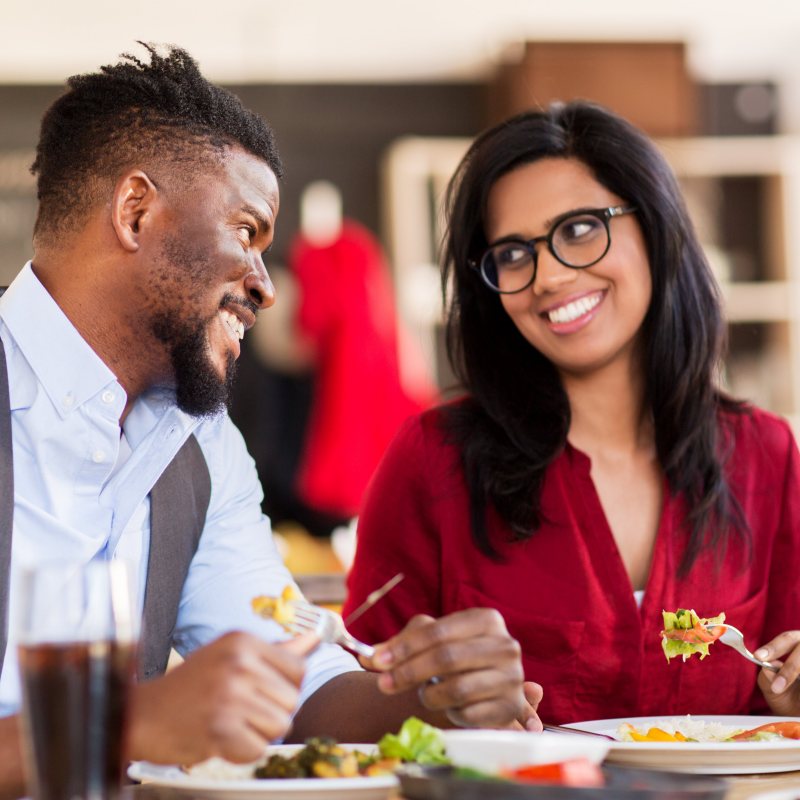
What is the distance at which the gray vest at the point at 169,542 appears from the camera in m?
1.43

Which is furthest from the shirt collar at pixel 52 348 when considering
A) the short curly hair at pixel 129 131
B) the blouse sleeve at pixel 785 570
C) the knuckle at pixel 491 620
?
the blouse sleeve at pixel 785 570

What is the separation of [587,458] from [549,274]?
0.93 ft

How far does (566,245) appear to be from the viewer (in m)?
1.85

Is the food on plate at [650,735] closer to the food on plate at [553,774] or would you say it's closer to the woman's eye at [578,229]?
the food on plate at [553,774]

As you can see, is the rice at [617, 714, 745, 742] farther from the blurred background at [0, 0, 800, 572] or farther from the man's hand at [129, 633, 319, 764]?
the blurred background at [0, 0, 800, 572]

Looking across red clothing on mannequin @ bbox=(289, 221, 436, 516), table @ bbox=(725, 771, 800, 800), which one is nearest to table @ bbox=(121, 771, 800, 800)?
table @ bbox=(725, 771, 800, 800)

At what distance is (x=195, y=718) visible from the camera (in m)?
0.90

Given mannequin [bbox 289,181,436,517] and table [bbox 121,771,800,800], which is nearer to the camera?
table [bbox 121,771,800,800]

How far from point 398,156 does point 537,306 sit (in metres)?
3.90

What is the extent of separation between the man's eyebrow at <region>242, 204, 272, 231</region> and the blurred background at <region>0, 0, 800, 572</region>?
126 inches

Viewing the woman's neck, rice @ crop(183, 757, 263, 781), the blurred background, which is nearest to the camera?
rice @ crop(183, 757, 263, 781)

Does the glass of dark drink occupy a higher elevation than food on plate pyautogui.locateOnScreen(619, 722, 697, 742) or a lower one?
higher

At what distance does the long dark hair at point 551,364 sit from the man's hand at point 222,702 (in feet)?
3.07

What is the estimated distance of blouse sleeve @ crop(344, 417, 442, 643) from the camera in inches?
72.2
